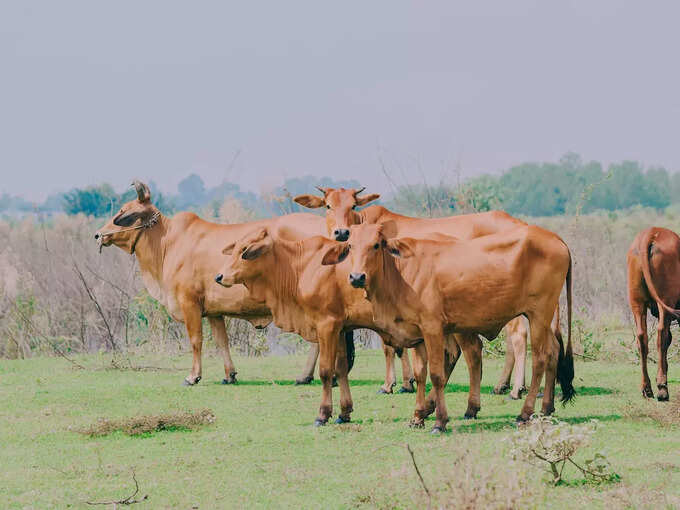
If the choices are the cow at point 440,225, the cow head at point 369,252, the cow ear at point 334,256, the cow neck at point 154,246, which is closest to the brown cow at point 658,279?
the cow at point 440,225

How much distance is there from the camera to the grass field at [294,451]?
7059 mm

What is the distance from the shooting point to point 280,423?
9992mm

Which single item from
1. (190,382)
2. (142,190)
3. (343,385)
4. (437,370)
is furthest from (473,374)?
(142,190)

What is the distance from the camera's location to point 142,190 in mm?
13406

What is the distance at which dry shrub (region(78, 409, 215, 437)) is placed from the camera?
9.58m

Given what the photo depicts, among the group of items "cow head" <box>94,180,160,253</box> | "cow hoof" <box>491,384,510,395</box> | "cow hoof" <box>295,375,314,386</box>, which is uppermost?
"cow head" <box>94,180,160,253</box>

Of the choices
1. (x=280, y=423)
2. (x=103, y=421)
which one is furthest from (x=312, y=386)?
(x=103, y=421)

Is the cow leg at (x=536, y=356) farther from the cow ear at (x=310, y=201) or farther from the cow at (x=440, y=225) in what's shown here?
the cow ear at (x=310, y=201)

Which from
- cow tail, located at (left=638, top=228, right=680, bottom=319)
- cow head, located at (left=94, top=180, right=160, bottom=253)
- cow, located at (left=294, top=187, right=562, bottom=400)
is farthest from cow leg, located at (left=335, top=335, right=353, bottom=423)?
cow head, located at (left=94, top=180, right=160, bottom=253)

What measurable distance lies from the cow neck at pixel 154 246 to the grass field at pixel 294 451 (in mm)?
1566

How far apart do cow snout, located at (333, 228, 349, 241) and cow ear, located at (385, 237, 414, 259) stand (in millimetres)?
1648

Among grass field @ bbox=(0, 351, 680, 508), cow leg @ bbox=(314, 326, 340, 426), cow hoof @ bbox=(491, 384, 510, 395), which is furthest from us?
cow hoof @ bbox=(491, 384, 510, 395)

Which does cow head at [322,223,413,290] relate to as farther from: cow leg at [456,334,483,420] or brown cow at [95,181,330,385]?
brown cow at [95,181,330,385]

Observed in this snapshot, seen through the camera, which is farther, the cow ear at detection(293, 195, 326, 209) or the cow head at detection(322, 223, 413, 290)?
the cow ear at detection(293, 195, 326, 209)
